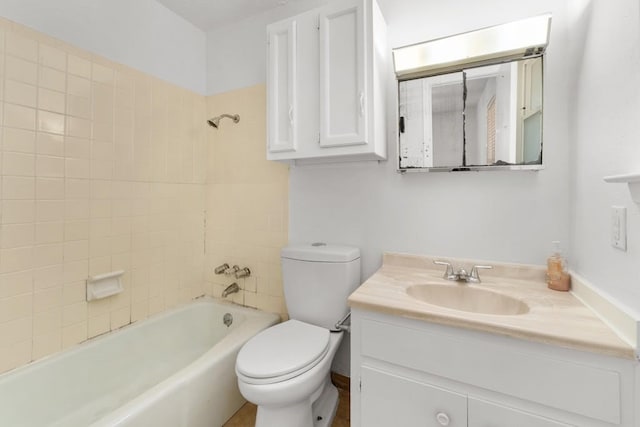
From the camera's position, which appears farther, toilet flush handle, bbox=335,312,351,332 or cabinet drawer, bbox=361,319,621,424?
toilet flush handle, bbox=335,312,351,332

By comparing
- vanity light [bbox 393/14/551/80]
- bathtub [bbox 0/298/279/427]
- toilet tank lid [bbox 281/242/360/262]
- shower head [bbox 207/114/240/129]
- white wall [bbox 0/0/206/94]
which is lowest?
bathtub [bbox 0/298/279/427]

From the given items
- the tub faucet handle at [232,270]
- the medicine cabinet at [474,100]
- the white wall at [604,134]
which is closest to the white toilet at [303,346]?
the tub faucet handle at [232,270]

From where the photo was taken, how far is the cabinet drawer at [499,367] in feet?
2.42

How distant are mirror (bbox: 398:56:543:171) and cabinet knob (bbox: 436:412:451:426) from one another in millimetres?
1015

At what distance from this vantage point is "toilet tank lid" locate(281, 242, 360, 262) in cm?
147

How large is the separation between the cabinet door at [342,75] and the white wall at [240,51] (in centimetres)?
58

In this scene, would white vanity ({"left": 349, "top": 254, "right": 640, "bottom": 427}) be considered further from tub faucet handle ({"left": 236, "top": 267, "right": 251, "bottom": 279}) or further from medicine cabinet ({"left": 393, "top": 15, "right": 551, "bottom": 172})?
tub faucet handle ({"left": 236, "top": 267, "right": 251, "bottom": 279})

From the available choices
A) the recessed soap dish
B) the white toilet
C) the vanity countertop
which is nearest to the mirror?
the vanity countertop

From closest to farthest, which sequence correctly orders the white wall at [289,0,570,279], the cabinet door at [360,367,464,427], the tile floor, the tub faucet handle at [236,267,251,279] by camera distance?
the cabinet door at [360,367,464,427] → the white wall at [289,0,570,279] → the tile floor → the tub faucet handle at [236,267,251,279]

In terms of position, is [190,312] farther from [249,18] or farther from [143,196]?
[249,18]

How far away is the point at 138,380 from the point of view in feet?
5.27

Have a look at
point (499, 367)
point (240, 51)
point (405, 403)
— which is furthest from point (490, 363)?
point (240, 51)

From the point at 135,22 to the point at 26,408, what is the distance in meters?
2.06

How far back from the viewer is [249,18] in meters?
1.96
